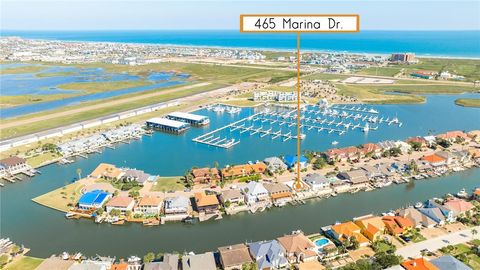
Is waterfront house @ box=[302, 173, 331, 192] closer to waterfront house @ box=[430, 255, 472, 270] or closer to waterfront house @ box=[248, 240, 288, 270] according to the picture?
waterfront house @ box=[248, 240, 288, 270]

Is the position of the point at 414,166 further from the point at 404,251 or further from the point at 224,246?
the point at 224,246

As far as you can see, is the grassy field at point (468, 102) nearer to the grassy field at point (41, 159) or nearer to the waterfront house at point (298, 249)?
the waterfront house at point (298, 249)

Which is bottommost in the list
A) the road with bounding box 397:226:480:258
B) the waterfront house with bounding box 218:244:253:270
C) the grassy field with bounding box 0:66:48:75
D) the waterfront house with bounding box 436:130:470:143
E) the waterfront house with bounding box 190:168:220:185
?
the road with bounding box 397:226:480:258

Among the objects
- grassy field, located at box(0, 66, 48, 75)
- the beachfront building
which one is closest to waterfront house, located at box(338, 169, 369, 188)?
the beachfront building

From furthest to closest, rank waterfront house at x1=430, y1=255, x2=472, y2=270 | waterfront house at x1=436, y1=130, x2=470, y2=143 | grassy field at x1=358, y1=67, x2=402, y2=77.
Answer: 1. grassy field at x1=358, y1=67, x2=402, y2=77
2. waterfront house at x1=436, y1=130, x2=470, y2=143
3. waterfront house at x1=430, y1=255, x2=472, y2=270

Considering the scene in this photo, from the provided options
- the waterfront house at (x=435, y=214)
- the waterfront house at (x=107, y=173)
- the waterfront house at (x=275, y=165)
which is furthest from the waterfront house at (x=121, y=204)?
the waterfront house at (x=435, y=214)

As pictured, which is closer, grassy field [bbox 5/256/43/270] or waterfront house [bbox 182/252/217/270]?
waterfront house [bbox 182/252/217/270]
